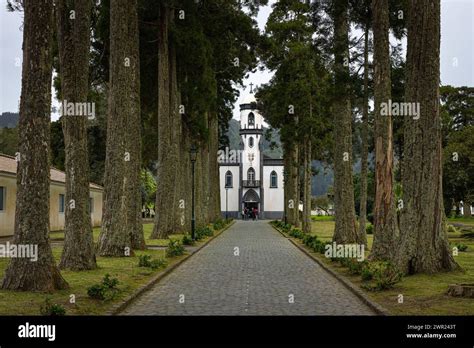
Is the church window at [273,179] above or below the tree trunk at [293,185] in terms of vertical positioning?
above

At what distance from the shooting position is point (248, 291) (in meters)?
11.5

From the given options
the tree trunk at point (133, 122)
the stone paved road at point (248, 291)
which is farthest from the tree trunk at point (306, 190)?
the tree trunk at point (133, 122)

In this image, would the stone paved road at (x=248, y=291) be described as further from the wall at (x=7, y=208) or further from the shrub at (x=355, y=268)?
the wall at (x=7, y=208)

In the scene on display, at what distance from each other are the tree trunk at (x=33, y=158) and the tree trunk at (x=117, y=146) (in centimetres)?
714

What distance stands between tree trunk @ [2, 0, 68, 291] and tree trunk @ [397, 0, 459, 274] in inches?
293

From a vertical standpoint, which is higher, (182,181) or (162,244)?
(182,181)

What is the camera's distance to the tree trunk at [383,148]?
52.1 feet

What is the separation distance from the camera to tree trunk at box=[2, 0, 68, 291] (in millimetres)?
10344

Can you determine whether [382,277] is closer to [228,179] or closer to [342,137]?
[342,137]
